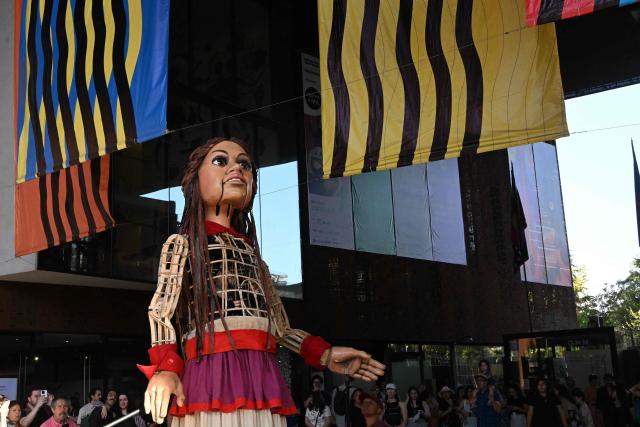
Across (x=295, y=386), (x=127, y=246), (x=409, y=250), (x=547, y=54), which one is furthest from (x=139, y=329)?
(x=547, y=54)

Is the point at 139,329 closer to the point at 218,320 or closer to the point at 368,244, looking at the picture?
the point at 368,244

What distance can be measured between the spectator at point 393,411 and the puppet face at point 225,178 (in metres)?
6.72

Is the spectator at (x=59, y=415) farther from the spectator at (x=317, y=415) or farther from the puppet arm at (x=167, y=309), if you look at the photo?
the puppet arm at (x=167, y=309)

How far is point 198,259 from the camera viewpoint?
415 centimetres

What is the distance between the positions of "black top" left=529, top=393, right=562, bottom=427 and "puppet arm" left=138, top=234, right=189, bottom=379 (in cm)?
665

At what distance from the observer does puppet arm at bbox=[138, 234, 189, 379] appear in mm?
3811

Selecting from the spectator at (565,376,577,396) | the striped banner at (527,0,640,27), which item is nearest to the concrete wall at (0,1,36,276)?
the spectator at (565,376,577,396)

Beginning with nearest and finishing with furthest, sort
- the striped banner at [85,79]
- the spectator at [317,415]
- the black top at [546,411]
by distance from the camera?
the striped banner at [85,79], the black top at [546,411], the spectator at [317,415]

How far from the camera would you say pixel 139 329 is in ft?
43.1

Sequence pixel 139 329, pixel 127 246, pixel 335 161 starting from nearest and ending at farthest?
1. pixel 335 161
2. pixel 127 246
3. pixel 139 329

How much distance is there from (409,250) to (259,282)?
14693 mm

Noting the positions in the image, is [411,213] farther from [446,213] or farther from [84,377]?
[84,377]

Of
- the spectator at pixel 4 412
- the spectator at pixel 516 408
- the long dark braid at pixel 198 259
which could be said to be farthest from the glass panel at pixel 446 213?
the long dark braid at pixel 198 259

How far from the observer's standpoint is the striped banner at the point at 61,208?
26.1ft
